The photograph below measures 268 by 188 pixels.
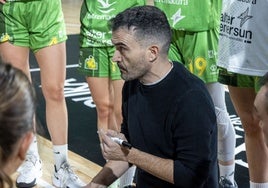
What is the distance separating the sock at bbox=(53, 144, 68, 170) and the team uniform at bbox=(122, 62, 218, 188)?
109 centimetres

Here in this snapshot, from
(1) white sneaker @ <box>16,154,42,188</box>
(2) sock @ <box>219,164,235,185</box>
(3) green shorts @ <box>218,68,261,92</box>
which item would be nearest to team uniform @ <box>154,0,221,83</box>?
(3) green shorts @ <box>218,68,261,92</box>

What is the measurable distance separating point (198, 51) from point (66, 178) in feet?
3.49

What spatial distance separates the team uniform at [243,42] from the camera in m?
2.76

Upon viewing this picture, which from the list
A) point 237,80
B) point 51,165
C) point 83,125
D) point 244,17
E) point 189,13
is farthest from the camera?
point 83,125

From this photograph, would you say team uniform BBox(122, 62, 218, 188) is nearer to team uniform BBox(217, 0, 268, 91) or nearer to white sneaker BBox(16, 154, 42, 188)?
team uniform BBox(217, 0, 268, 91)

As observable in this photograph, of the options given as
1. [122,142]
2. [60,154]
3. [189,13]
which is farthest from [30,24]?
[122,142]

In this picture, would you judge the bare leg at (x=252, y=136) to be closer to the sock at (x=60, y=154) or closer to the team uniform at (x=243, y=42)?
the team uniform at (x=243, y=42)

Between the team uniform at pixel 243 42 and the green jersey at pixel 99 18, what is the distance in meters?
0.54

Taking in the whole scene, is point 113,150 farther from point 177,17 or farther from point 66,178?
point 66,178

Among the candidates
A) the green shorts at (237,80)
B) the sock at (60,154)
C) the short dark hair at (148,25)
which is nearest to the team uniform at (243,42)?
the green shorts at (237,80)

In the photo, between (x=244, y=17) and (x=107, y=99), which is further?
(x=107, y=99)

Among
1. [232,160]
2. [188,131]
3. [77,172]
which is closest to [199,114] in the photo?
[188,131]

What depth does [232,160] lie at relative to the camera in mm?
3363

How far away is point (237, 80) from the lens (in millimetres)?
2949
